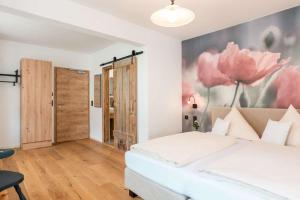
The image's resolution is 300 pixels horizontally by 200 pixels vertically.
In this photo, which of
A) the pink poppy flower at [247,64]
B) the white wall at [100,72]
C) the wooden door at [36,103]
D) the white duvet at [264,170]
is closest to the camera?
the white duvet at [264,170]

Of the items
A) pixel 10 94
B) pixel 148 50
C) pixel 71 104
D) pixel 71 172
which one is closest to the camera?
pixel 71 172

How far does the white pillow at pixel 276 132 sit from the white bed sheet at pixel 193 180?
626mm

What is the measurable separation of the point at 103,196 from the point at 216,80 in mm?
2731

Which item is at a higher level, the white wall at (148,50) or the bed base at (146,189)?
the white wall at (148,50)

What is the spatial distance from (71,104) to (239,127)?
4.30 m

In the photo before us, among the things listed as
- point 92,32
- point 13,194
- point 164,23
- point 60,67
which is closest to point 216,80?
point 164,23

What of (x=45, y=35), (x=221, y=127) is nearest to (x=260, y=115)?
(x=221, y=127)

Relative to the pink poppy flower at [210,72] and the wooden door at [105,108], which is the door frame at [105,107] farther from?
the pink poppy flower at [210,72]

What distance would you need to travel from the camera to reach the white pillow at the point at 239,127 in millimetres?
2834

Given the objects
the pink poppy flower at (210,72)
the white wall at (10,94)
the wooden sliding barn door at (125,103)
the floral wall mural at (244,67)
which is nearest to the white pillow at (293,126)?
the floral wall mural at (244,67)

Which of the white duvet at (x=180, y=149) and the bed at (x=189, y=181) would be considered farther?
the white duvet at (x=180, y=149)

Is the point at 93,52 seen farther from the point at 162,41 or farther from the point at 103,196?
the point at 103,196

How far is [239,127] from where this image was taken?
9.70 feet

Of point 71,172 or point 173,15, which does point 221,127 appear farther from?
point 71,172
